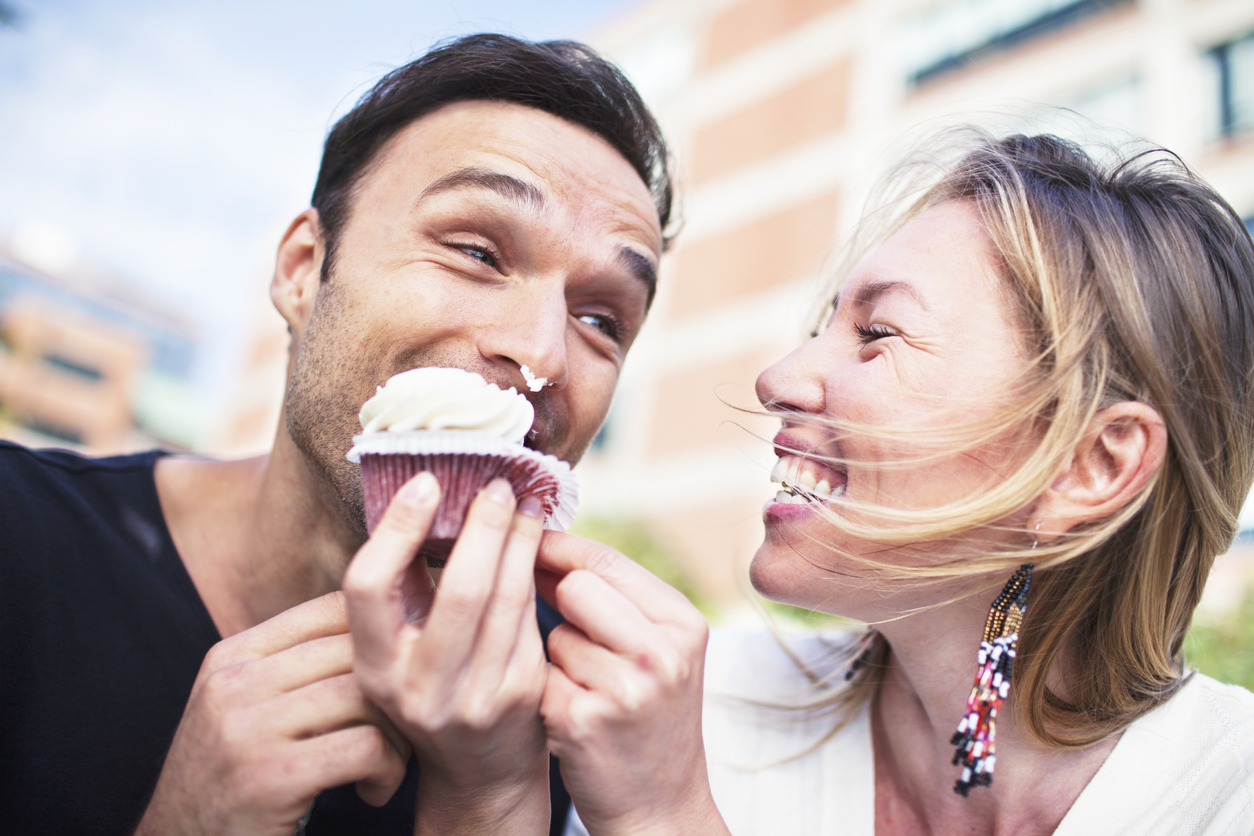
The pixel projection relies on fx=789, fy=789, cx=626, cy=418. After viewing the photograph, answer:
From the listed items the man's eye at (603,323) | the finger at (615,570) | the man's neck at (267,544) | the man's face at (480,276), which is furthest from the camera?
the man's eye at (603,323)

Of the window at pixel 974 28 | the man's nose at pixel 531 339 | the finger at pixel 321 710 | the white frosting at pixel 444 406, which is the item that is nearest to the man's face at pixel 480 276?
the man's nose at pixel 531 339

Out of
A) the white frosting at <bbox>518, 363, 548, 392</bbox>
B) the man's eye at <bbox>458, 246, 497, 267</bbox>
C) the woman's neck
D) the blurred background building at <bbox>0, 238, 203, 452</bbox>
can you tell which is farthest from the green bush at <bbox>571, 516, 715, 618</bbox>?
the blurred background building at <bbox>0, 238, 203, 452</bbox>

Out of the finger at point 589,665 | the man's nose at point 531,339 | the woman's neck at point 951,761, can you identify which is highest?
the man's nose at point 531,339

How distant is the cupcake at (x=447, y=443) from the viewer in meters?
1.52

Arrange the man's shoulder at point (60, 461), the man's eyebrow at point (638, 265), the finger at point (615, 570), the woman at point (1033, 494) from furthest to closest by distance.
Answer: the man's eyebrow at point (638, 265) < the man's shoulder at point (60, 461) < the woman at point (1033, 494) < the finger at point (615, 570)

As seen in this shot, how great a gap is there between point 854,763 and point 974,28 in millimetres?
15389

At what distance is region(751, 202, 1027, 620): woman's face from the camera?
2066mm

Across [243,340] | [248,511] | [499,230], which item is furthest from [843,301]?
[243,340]

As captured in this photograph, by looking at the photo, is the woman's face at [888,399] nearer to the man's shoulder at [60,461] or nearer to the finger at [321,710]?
the finger at [321,710]

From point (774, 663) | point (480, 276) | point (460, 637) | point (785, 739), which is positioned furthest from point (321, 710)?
point (774, 663)

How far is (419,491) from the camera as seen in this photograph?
55.4 inches

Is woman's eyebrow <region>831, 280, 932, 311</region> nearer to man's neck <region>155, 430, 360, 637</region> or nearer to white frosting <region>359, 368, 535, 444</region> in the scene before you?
white frosting <region>359, 368, 535, 444</region>

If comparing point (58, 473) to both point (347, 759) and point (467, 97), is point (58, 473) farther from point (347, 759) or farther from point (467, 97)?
point (467, 97)

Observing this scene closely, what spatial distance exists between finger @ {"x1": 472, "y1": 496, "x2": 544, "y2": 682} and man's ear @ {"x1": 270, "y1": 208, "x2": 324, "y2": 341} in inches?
59.6
